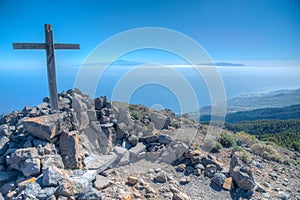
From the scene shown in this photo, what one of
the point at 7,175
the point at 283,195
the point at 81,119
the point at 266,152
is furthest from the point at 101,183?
the point at 266,152

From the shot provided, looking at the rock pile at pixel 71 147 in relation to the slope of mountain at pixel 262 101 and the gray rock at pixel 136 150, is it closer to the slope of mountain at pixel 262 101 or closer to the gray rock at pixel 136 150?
the gray rock at pixel 136 150

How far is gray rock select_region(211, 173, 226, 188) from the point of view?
18.0 feet

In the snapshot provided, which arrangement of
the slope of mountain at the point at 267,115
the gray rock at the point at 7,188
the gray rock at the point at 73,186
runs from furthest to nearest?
the slope of mountain at the point at 267,115 < the gray rock at the point at 7,188 < the gray rock at the point at 73,186

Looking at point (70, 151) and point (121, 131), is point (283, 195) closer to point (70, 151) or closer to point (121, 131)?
point (121, 131)

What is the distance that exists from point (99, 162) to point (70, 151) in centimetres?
87

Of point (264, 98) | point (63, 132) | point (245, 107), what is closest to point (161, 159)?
point (63, 132)

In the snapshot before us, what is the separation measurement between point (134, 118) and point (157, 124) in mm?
1093

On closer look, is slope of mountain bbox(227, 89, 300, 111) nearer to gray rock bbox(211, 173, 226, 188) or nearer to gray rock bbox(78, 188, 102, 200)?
gray rock bbox(211, 173, 226, 188)

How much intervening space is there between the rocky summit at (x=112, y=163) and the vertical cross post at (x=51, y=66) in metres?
0.57

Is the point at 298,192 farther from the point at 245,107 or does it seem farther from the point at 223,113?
the point at 245,107

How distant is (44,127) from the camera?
4.92 metres

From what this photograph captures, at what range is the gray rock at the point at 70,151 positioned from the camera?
492 centimetres

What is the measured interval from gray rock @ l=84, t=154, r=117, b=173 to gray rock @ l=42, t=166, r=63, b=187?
1.22m

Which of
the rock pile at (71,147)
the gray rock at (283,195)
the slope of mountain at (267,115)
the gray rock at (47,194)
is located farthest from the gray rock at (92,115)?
the slope of mountain at (267,115)
